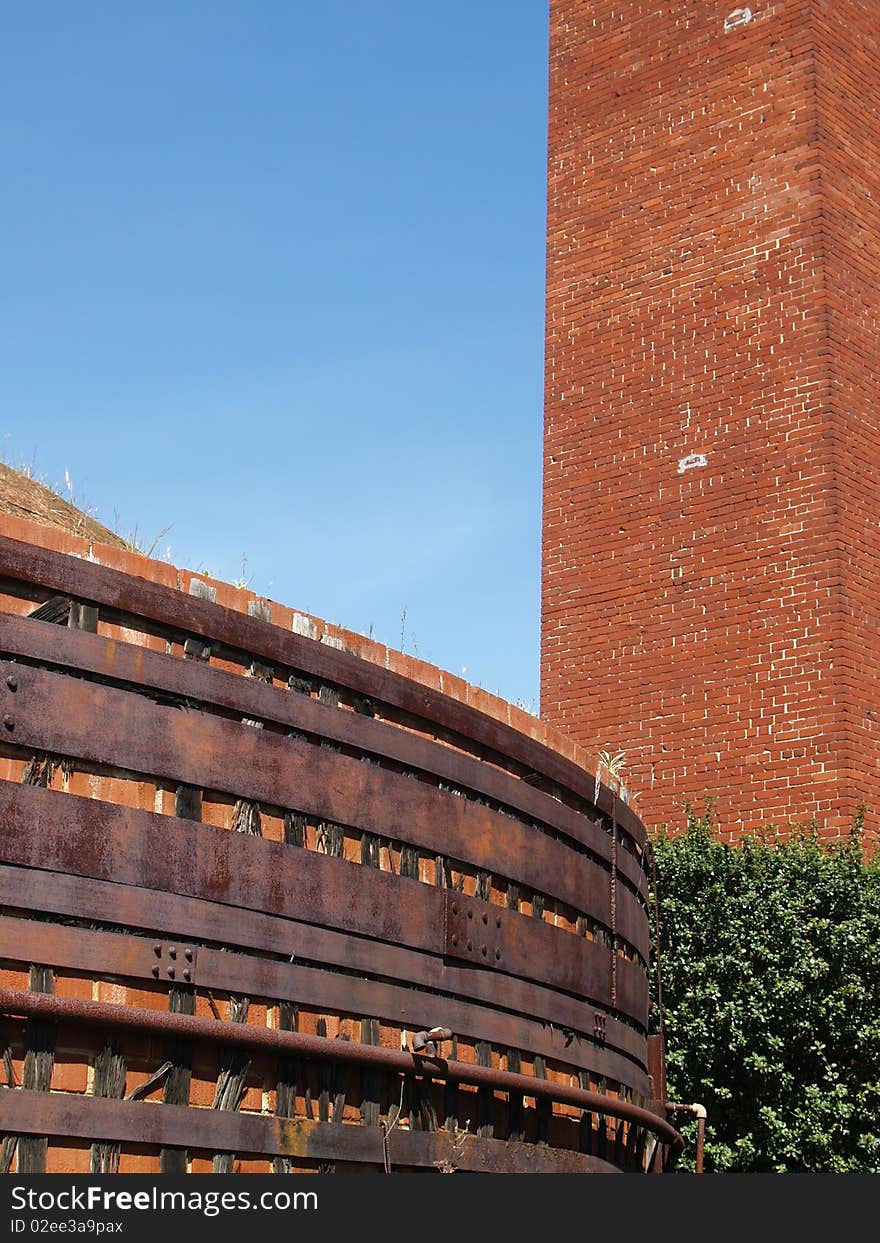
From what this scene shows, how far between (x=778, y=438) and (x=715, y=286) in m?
1.88

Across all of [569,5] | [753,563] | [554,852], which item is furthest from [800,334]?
[554,852]

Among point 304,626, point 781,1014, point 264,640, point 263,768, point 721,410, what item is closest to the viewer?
point 263,768

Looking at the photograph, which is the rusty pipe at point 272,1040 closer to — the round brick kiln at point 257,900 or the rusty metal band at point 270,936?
the round brick kiln at point 257,900

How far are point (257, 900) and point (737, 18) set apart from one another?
13.2 m

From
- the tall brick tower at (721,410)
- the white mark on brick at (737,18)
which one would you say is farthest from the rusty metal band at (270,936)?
the white mark on brick at (737,18)

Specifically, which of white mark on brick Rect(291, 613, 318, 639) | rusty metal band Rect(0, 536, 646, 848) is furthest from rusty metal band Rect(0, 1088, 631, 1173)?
white mark on brick Rect(291, 613, 318, 639)

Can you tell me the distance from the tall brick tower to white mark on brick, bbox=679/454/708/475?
0.08ft

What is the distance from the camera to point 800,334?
1496 cm

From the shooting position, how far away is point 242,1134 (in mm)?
5617

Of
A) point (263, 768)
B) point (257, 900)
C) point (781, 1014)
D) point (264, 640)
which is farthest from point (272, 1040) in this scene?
point (781, 1014)

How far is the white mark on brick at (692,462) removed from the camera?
15.4m

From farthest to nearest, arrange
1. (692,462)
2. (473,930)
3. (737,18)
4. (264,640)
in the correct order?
(737,18)
(692,462)
(473,930)
(264,640)

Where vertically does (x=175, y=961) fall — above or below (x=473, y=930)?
below

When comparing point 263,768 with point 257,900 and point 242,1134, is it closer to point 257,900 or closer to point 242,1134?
point 257,900
